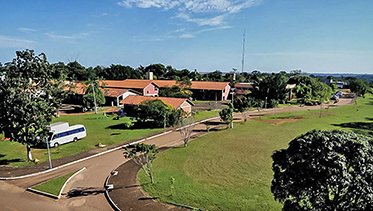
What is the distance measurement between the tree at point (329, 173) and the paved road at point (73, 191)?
35.1 feet

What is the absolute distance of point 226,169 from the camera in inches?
768

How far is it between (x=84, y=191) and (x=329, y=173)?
1490 cm

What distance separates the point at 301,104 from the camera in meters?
57.3

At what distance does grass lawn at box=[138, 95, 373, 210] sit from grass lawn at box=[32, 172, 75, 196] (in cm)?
562

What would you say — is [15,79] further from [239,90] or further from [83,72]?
[83,72]

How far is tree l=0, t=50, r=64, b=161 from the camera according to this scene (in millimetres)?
19203

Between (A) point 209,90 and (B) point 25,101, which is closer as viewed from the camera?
(B) point 25,101

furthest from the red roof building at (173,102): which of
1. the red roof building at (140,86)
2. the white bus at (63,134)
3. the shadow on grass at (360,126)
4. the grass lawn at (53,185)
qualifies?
the shadow on grass at (360,126)

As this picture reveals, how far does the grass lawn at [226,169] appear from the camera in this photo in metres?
14.8

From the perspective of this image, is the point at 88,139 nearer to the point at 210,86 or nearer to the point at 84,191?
the point at 84,191

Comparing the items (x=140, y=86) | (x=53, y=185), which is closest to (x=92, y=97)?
(x=140, y=86)

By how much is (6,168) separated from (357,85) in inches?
3385

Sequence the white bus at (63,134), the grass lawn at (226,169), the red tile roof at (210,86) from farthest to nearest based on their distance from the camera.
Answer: the red tile roof at (210,86)
the white bus at (63,134)
the grass lawn at (226,169)

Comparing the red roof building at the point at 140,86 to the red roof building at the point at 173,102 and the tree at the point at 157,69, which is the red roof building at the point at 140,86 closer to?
the red roof building at the point at 173,102
